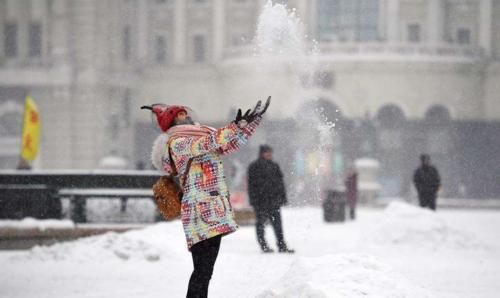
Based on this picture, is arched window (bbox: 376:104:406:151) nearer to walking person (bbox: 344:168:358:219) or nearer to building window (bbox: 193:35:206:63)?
building window (bbox: 193:35:206:63)

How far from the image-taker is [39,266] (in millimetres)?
13305

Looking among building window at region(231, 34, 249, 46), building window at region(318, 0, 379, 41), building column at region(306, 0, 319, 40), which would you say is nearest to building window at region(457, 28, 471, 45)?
building window at region(318, 0, 379, 41)

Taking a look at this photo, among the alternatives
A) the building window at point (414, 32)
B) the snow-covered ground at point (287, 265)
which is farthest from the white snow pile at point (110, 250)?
the building window at point (414, 32)

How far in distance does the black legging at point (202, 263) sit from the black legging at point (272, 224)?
712 centimetres

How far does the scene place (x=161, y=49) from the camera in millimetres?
60188

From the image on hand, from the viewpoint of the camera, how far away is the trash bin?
26250 mm

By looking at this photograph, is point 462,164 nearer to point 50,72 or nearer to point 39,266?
point 50,72

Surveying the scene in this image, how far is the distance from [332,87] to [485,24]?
993 cm

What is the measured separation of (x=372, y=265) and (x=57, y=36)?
45298mm

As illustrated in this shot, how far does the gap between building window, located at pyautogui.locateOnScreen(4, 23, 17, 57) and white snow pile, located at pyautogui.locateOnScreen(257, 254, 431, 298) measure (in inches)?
1845

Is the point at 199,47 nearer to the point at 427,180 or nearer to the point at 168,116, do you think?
the point at 427,180

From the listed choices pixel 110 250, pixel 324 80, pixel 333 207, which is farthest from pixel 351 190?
pixel 324 80

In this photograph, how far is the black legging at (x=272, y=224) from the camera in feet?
49.2

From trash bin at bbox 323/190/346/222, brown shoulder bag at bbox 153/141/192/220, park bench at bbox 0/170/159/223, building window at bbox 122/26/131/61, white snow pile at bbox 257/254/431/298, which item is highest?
building window at bbox 122/26/131/61
